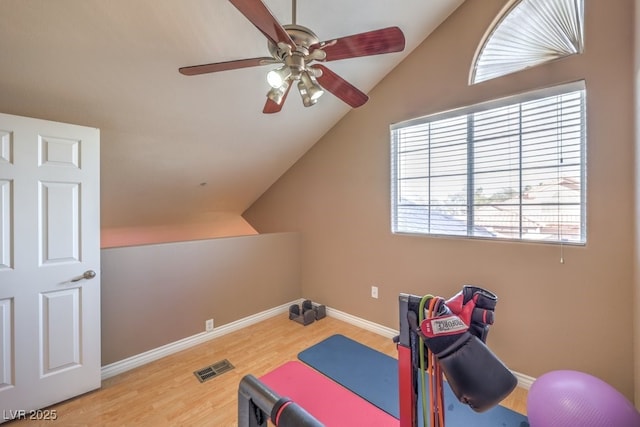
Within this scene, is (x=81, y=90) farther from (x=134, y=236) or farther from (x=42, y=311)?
(x=134, y=236)

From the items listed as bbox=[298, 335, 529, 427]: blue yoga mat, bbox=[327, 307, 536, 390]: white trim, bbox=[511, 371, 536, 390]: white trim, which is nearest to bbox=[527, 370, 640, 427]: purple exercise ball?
bbox=[298, 335, 529, 427]: blue yoga mat

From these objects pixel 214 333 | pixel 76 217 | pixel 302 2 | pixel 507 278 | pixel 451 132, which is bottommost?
pixel 214 333

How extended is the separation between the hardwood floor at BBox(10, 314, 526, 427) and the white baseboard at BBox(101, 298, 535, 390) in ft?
0.17

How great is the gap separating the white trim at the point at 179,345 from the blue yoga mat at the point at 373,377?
89cm

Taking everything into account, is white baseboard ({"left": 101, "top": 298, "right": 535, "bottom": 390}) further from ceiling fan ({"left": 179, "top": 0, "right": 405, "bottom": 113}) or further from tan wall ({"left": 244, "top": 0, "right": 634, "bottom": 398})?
ceiling fan ({"left": 179, "top": 0, "right": 405, "bottom": 113})

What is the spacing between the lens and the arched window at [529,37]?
1.94 meters

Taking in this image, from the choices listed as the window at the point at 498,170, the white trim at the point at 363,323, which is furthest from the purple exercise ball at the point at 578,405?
the white trim at the point at 363,323

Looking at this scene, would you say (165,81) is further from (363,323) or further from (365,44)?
(363,323)

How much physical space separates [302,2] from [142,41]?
42.4 inches

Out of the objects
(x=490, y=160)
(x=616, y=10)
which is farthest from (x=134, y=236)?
(x=616, y=10)

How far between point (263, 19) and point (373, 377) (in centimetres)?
245

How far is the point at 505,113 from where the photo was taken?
7.24 ft

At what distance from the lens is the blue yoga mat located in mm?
1808

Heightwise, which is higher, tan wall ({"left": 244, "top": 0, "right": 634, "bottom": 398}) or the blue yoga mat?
tan wall ({"left": 244, "top": 0, "right": 634, "bottom": 398})
